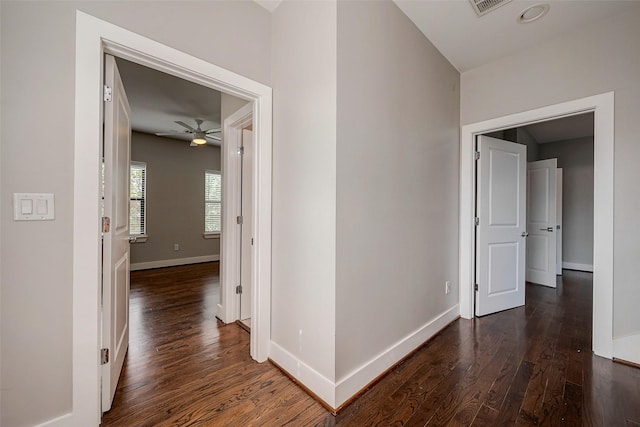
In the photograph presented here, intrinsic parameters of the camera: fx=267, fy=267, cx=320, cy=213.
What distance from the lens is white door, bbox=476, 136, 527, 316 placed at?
9.73ft

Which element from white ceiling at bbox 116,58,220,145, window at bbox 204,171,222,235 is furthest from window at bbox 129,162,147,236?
window at bbox 204,171,222,235

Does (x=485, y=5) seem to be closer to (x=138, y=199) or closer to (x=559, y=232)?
(x=559, y=232)

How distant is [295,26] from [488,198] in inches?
103

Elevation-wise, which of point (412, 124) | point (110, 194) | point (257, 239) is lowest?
point (257, 239)

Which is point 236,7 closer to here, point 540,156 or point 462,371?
point 462,371

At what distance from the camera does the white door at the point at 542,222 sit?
4.18 m

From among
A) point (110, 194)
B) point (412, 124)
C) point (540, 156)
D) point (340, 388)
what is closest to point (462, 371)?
point (340, 388)

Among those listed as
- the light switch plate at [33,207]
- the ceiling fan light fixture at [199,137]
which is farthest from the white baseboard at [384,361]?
the ceiling fan light fixture at [199,137]

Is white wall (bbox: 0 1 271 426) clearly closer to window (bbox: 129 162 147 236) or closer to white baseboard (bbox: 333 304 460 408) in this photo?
white baseboard (bbox: 333 304 460 408)

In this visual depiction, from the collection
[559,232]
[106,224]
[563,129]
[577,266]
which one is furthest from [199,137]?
[577,266]

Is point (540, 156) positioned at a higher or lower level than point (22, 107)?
higher

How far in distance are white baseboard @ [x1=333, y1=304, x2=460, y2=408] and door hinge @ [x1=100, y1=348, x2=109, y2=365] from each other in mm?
1318

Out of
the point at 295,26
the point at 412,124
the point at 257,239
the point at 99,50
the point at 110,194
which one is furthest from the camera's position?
the point at 412,124

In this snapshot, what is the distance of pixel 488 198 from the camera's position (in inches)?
119
